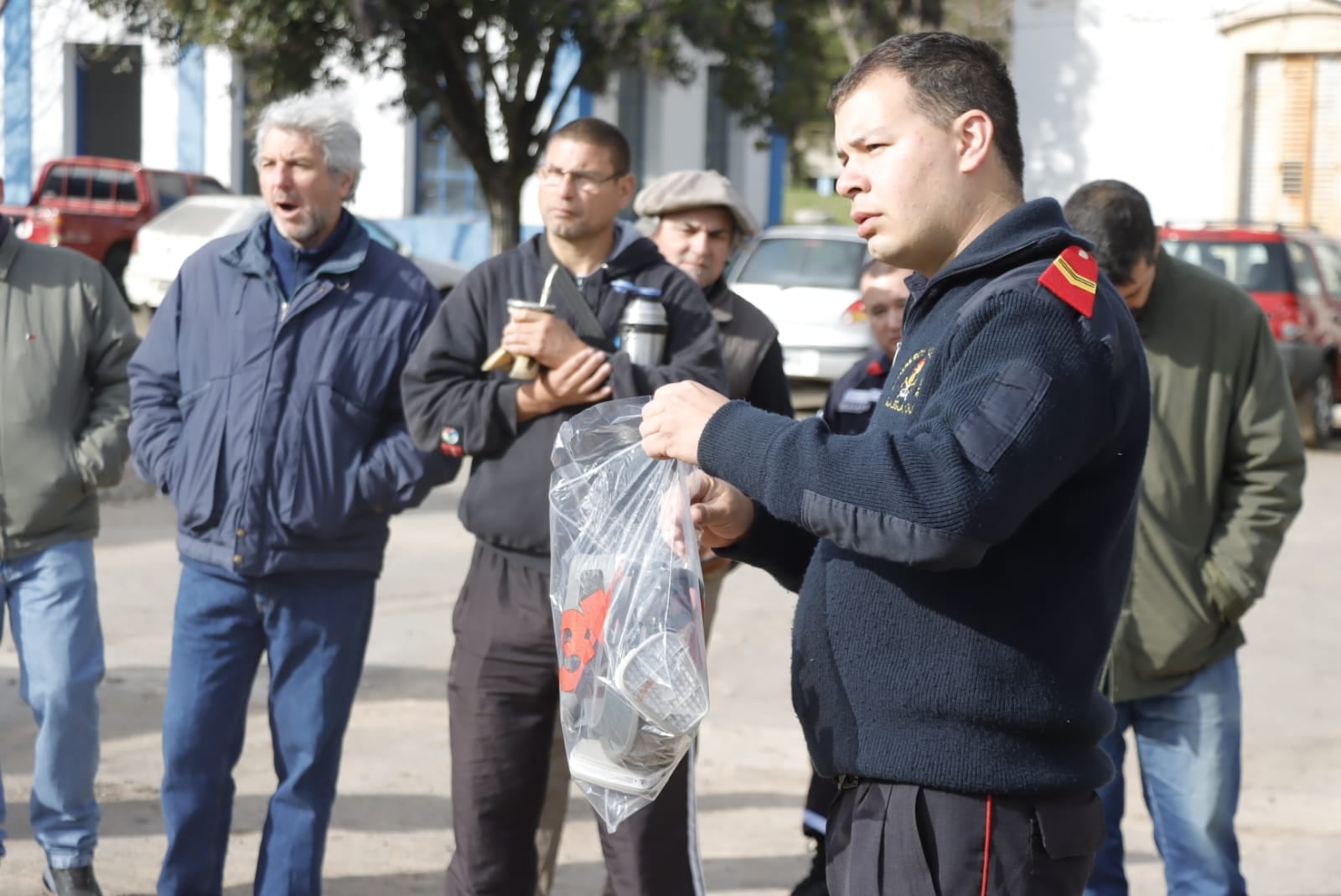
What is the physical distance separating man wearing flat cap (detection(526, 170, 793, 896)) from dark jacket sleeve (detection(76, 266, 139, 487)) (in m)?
1.49

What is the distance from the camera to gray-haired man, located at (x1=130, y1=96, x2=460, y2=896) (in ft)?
14.0

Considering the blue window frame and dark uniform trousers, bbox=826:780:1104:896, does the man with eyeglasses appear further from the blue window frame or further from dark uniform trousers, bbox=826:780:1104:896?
the blue window frame

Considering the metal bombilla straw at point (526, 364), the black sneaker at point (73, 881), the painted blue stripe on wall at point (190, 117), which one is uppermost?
the painted blue stripe on wall at point (190, 117)

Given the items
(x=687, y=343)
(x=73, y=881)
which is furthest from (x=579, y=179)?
(x=73, y=881)

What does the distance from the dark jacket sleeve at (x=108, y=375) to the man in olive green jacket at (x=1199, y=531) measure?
2624 mm

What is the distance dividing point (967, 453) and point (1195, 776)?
2.44 m

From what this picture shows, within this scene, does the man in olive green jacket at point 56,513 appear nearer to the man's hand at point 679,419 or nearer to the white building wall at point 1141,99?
the man's hand at point 679,419

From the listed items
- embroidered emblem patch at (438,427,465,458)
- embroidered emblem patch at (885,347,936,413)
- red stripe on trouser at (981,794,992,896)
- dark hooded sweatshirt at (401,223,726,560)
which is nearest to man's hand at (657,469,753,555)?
embroidered emblem patch at (885,347,936,413)

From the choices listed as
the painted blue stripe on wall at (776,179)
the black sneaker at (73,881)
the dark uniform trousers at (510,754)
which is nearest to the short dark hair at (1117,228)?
the dark uniform trousers at (510,754)

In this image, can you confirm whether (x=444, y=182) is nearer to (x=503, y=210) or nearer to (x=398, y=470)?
(x=503, y=210)

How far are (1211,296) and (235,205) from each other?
1846cm

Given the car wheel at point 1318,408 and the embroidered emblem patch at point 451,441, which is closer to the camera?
the embroidered emblem patch at point 451,441

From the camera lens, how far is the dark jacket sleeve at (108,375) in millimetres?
4707

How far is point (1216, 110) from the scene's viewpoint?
22250mm
